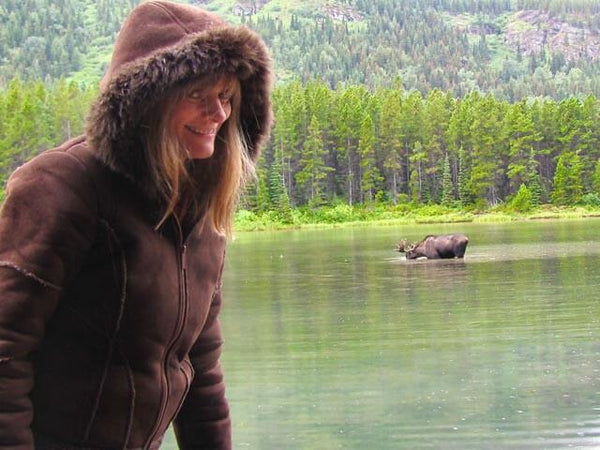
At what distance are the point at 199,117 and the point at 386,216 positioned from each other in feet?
230

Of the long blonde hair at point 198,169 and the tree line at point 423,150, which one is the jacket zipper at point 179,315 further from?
the tree line at point 423,150

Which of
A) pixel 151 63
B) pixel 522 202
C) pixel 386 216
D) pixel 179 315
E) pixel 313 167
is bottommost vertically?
pixel 386 216

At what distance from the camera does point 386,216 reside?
72125 mm

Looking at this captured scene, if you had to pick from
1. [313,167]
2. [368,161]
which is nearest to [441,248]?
[368,161]

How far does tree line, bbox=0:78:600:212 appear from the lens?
251 feet

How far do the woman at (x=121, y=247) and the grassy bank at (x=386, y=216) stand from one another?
202 ft

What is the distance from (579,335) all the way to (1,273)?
11004mm

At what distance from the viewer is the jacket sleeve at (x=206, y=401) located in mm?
2613

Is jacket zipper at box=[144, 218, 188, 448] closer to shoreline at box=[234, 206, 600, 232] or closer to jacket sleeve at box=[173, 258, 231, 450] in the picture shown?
jacket sleeve at box=[173, 258, 231, 450]

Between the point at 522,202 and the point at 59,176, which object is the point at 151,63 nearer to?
the point at 59,176

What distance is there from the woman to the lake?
5096 mm

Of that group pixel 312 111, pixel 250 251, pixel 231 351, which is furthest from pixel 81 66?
pixel 231 351

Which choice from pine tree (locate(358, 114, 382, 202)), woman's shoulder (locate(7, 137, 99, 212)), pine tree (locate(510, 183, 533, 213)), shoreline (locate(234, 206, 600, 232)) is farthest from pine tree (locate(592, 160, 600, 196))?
woman's shoulder (locate(7, 137, 99, 212))

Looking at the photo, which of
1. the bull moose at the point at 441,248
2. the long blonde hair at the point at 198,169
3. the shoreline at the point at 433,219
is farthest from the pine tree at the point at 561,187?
the long blonde hair at the point at 198,169
